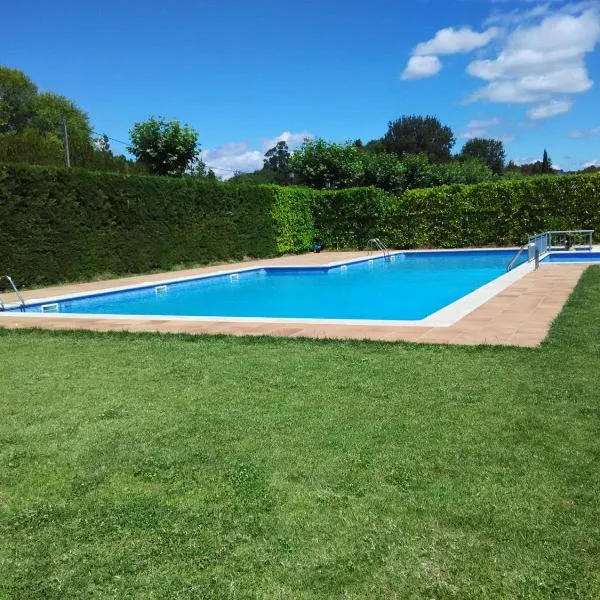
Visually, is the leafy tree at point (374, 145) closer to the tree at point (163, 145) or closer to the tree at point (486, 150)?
the tree at point (486, 150)

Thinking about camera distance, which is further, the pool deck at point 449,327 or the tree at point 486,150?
the tree at point 486,150

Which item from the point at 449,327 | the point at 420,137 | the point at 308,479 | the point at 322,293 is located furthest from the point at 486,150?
the point at 308,479

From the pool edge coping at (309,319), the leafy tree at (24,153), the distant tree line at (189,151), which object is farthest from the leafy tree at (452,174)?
the leafy tree at (24,153)

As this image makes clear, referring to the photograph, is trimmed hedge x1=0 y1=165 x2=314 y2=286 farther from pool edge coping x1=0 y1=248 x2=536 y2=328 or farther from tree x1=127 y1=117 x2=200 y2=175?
tree x1=127 y1=117 x2=200 y2=175

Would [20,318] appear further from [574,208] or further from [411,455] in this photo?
[574,208]

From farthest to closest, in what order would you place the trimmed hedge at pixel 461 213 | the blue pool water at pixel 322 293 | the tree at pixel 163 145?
the tree at pixel 163 145 < the trimmed hedge at pixel 461 213 < the blue pool water at pixel 322 293

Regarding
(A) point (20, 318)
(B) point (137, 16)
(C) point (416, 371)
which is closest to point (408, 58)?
(B) point (137, 16)

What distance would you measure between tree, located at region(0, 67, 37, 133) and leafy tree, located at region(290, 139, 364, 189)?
35.5 metres

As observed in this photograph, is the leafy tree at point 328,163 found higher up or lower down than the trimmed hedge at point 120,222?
higher up

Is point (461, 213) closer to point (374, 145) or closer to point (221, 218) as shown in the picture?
point (221, 218)

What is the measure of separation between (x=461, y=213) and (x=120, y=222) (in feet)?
44.7

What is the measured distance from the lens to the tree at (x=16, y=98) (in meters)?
55.3

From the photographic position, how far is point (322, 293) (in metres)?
15.4

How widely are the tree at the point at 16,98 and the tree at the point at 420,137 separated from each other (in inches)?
1433
